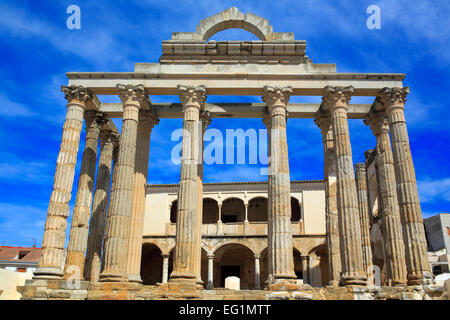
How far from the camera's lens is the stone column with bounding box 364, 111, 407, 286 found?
Answer: 57.5ft

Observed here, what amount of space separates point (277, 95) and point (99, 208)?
11048 millimetres

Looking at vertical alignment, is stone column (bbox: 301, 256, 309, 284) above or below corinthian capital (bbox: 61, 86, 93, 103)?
below

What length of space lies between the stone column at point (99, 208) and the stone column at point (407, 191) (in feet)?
47.6

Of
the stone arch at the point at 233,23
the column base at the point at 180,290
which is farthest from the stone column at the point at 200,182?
the stone arch at the point at 233,23

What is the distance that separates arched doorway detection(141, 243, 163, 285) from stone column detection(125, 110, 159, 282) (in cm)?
1712

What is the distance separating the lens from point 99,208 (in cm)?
2025

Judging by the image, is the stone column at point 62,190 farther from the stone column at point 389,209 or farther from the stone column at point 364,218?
the stone column at point 389,209

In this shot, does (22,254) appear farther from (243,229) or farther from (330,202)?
(330,202)

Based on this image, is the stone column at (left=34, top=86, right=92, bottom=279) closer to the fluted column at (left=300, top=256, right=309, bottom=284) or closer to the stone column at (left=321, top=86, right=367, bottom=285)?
the stone column at (left=321, top=86, right=367, bottom=285)

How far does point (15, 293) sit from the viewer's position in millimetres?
19188

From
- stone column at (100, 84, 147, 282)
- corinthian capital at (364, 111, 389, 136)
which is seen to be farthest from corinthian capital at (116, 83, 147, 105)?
corinthian capital at (364, 111, 389, 136)

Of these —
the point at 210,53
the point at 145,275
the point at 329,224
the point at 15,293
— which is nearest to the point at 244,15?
the point at 210,53

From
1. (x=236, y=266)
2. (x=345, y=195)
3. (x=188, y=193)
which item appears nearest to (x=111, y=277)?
(x=188, y=193)

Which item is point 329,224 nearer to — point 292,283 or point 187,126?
point 292,283
